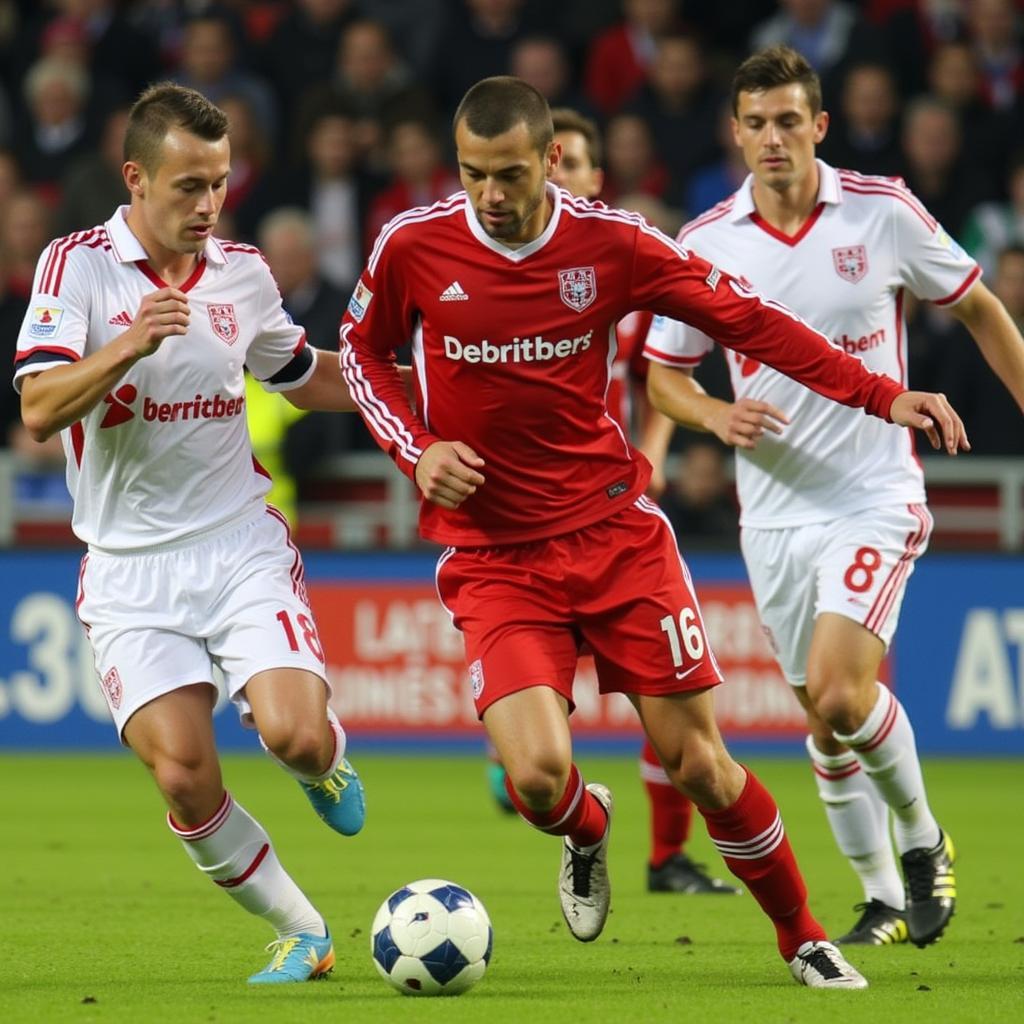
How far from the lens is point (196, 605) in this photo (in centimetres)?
→ 614

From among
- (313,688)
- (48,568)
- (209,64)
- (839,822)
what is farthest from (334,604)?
(313,688)

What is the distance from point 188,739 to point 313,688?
366 millimetres

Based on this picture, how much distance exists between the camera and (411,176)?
45.3 ft

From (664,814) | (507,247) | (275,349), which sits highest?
(507,247)

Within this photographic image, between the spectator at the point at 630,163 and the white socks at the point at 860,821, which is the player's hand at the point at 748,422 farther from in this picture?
the spectator at the point at 630,163

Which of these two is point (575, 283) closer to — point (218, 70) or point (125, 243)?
point (125, 243)

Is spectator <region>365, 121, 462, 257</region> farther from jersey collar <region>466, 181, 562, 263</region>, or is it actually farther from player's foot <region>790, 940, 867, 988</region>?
player's foot <region>790, 940, 867, 988</region>

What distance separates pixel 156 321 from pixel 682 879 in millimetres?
3565

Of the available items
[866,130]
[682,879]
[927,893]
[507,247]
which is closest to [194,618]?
[507,247]

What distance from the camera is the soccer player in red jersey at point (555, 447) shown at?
5.90 metres

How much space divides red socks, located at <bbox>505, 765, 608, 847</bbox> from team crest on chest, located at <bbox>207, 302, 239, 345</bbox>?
1479mm

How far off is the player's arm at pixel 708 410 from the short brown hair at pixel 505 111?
3.37 feet

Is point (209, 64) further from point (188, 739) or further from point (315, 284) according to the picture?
point (188, 739)

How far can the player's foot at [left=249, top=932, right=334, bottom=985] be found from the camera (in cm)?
608
